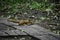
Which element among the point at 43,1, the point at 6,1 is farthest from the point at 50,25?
the point at 6,1

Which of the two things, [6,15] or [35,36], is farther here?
[6,15]

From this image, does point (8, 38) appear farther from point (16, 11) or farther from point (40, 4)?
point (40, 4)

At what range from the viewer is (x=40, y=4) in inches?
423

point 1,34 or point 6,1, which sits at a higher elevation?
point 6,1

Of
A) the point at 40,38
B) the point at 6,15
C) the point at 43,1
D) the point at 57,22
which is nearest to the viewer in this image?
the point at 40,38

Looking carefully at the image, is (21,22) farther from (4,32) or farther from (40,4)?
(40,4)

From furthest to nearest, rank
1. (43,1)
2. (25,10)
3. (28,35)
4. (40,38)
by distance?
(43,1) → (25,10) → (28,35) → (40,38)

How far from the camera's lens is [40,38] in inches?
214

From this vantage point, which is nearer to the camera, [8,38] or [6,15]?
[8,38]

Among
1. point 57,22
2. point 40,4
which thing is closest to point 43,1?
point 40,4

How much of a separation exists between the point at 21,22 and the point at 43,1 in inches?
152

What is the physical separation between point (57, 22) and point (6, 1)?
4.10 m

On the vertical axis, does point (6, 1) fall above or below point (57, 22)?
above

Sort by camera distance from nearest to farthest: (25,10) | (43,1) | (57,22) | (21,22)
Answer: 1. (21,22)
2. (57,22)
3. (25,10)
4. (43,1)
